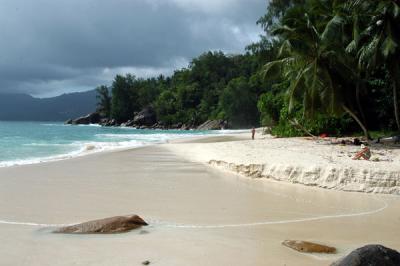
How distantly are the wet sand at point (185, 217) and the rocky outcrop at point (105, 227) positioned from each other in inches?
7.9

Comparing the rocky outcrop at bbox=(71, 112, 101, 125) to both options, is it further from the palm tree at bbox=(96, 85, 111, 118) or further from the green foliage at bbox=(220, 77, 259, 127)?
the green foliage at bbox=(220, 77, 259, 127)

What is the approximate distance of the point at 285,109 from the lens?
30.6 m

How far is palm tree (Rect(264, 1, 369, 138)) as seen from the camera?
2189 cm

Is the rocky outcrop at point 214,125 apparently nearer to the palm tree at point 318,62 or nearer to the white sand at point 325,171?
the palm tree at point 318,62

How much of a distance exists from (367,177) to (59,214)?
25.2ft

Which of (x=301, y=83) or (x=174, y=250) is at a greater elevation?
(x=301, y=83)

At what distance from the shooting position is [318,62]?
2253 centimetres

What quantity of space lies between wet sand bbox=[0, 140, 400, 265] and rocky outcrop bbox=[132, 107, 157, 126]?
293ft

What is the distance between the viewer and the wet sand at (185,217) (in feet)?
18.8

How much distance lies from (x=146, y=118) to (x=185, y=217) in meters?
96.6

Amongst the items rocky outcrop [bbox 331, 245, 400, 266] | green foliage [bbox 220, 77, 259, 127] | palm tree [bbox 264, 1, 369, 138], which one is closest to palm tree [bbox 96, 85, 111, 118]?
green foliage [bbox 220, 77, 259, 127]

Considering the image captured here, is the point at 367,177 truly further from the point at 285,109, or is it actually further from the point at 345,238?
the point at 285,109

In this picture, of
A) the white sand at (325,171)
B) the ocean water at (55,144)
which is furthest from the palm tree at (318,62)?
the ocean water at (55,144)

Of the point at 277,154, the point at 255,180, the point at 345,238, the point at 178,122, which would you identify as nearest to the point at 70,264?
the point at 345,238
